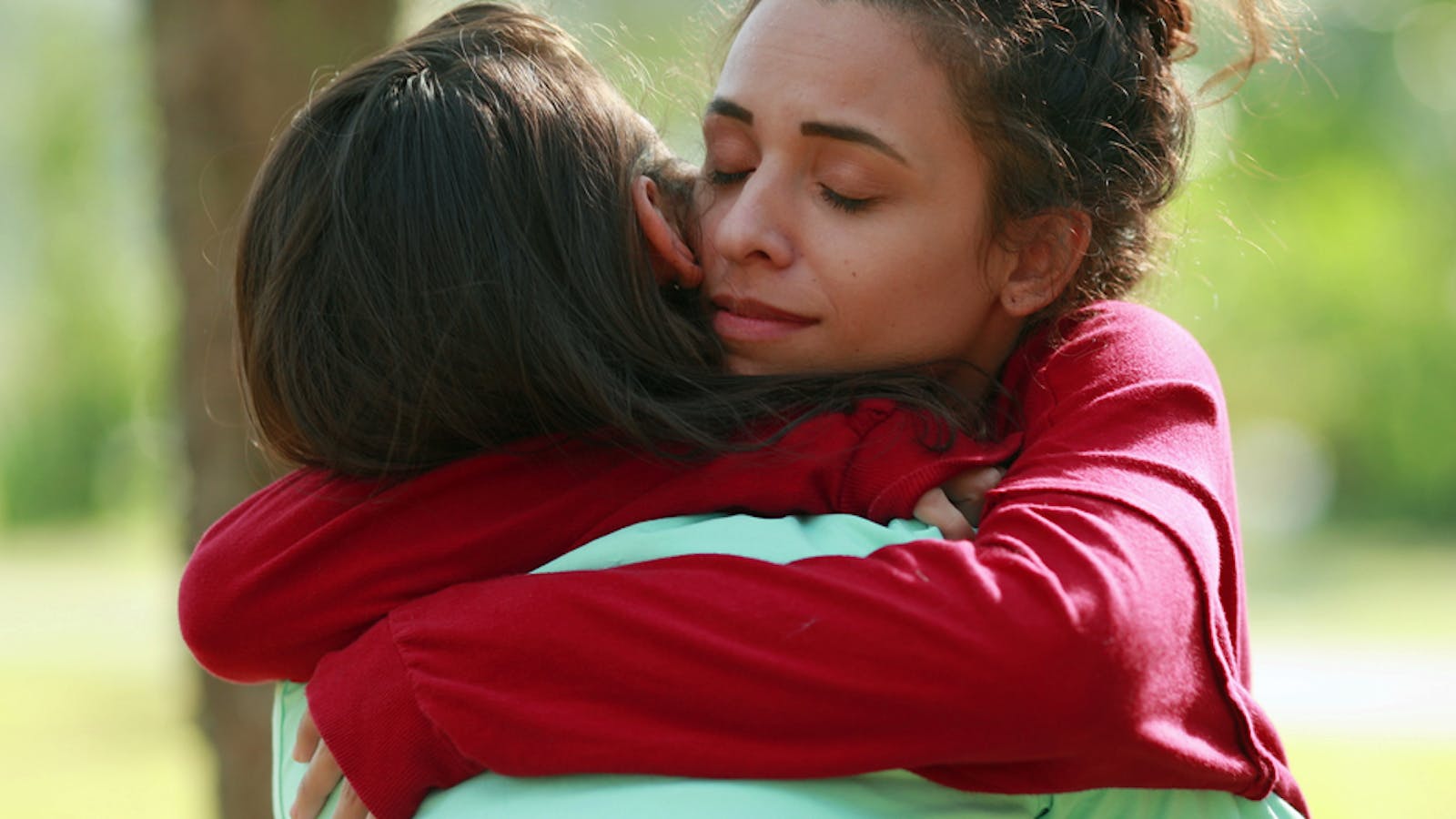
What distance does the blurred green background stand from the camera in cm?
1270

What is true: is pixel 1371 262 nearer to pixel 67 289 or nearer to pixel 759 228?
pixel 67 289

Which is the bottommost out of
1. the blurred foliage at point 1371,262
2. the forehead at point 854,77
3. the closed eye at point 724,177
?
the blurred foliage at point 1371,262

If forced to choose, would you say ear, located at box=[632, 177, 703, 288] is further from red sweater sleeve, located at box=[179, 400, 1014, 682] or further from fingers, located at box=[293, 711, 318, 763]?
fingers, located at box=[293, 711, 318, 763]

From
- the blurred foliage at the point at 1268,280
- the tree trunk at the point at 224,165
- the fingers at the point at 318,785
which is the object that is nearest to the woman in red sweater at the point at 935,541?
the fingers at the point at 318,785

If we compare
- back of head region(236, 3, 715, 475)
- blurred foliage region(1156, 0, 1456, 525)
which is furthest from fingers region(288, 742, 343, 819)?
blurred foliage region(1156, 0, 1456, 525)

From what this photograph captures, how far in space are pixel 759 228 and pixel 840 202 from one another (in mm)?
126

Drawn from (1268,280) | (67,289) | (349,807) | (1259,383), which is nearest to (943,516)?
(349,807)

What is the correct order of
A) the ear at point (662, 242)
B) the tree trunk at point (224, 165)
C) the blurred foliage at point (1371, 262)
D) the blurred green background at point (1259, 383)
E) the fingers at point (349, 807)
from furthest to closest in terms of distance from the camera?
the blurred foliage at point (1371, 262)
the blurred green background at point (1259, 383)
the tree trunk at point (224, 165)
the ear at point (662, 242)
the fingers at point (349, 807)

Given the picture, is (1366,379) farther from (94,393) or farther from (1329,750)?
(94,393)

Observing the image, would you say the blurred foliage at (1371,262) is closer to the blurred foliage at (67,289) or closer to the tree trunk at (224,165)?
the blurred foliage at (67,289)

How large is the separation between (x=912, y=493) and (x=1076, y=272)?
23.7 inches

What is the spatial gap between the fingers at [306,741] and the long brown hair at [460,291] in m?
0.38

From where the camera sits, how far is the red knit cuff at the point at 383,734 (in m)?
1.86

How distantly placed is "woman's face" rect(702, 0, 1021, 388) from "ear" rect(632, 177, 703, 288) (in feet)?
0.13
